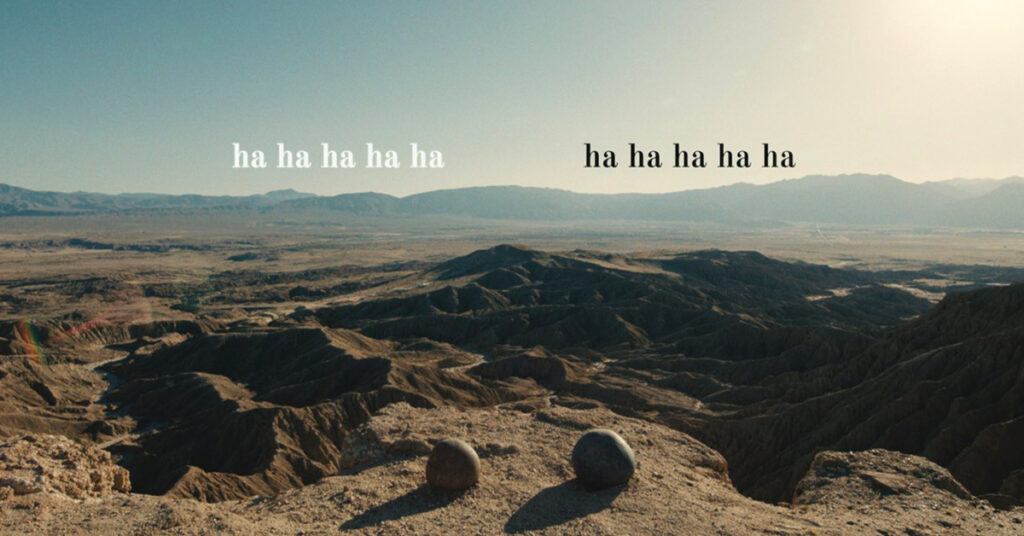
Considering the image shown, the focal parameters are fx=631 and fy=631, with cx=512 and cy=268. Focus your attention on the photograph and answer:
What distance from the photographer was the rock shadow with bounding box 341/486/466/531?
16.1 meters

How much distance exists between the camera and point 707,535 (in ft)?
51.8

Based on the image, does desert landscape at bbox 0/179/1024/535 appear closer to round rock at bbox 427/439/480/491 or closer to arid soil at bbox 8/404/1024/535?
arid soil at bbox 8/404/1024/535

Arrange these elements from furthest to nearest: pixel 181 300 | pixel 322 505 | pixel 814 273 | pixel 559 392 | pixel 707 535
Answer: pixel 814 273, pixel 181 300, pixel 559 392, pixel 322 505, pixel 707 535

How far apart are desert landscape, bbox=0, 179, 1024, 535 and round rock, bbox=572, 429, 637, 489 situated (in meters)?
0.51

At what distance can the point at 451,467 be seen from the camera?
17.4m

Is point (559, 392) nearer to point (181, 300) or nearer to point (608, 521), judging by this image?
point (608, 521)

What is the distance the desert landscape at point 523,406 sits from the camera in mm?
17203

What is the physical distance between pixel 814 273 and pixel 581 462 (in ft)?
442

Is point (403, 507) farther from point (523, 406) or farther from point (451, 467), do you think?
point (523, 406)

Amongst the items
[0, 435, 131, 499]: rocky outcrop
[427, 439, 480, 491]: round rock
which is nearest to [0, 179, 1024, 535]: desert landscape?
[0, 435, 131, 499]: rocky outcrop

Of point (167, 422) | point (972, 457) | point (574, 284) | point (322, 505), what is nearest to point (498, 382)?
point (167, 422)

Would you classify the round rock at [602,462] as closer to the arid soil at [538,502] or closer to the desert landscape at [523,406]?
the arid soil at [538,502]

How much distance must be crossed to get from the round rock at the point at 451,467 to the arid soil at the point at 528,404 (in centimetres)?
51

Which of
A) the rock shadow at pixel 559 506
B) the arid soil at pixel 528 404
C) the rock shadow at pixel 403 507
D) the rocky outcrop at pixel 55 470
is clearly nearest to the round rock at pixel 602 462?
the rock shadow at pixel 559 506
